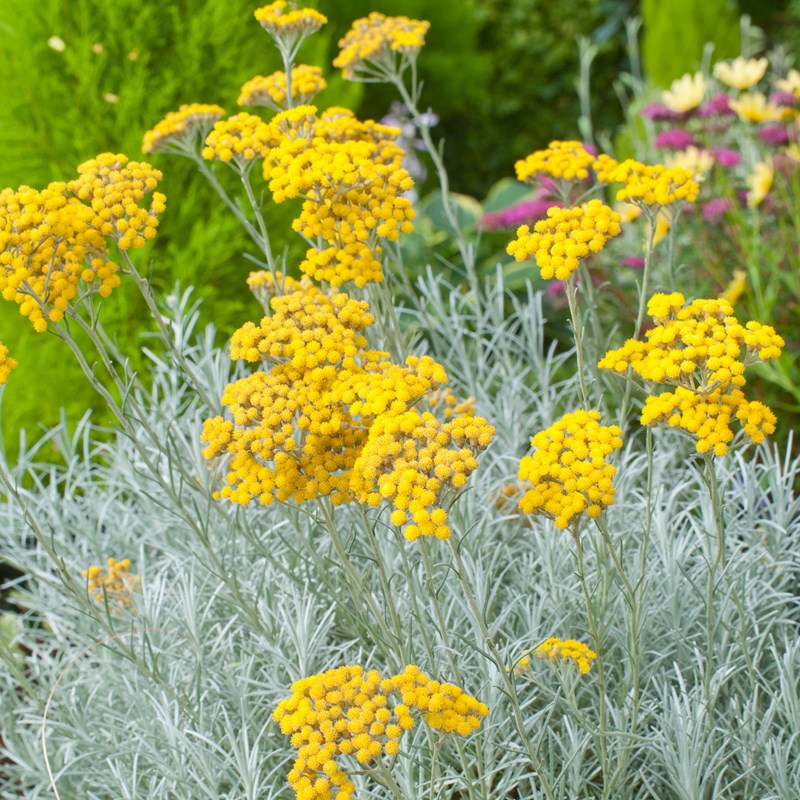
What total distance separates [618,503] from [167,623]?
1014mm

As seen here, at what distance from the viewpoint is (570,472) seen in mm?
1212

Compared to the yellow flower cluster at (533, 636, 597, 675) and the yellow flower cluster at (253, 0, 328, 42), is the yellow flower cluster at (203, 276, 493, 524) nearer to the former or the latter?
the yellow flower cluster at (533, 636, 597, 675)

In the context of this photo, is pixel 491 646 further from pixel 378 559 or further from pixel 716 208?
pixel 716 208

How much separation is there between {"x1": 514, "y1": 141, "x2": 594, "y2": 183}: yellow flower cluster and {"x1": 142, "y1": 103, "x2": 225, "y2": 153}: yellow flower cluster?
2.09 ft

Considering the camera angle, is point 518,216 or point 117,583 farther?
point 518,216

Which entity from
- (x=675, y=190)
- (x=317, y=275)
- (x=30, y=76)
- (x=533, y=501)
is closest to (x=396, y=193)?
(x=317, y=275)

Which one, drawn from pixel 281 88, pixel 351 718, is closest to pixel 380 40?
pixel 281 88

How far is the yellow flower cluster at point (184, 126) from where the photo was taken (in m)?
1.95

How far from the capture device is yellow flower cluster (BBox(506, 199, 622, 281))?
4.50ft

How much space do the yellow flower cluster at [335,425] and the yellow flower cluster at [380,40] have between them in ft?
2.63

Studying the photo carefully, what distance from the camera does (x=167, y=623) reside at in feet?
6.93

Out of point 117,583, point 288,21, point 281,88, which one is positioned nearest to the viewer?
point 288,21

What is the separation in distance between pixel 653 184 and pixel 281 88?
32.1 inches

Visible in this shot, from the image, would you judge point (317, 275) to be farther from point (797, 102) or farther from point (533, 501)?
point (797, 102)
